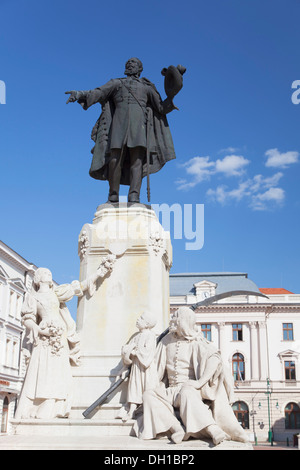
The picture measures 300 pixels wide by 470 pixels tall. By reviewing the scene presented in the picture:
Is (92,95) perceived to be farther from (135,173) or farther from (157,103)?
(135,173)

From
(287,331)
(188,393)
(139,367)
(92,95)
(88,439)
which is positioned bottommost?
(88,439)

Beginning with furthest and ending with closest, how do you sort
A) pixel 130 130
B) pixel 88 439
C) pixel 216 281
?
pixel 216 281
pixel 130 130
pixel 88 439

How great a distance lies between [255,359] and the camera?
167 ft

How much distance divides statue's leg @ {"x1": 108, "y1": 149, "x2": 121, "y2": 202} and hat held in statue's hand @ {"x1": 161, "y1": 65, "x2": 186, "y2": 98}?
3.90 ft

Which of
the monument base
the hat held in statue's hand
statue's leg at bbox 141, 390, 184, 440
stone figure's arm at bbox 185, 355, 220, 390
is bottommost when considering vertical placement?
the monument base

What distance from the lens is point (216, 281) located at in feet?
176

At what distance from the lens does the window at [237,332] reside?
5206cm

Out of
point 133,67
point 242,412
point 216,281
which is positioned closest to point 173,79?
point 133,67

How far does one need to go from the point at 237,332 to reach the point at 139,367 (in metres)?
48.0

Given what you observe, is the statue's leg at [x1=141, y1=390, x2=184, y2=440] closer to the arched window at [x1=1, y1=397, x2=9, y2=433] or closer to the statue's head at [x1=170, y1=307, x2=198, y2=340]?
the statue's head at [x1=170, y1=307, x2=198, y2=340]

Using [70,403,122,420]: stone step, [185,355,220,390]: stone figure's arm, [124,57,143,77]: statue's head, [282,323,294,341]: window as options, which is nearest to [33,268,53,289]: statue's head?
[70,403,122,420]: stone step

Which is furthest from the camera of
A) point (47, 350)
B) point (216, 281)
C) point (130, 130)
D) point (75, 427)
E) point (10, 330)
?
point (216, 281)

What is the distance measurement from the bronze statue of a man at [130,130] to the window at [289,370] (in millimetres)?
46704

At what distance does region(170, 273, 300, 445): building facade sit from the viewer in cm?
4916
